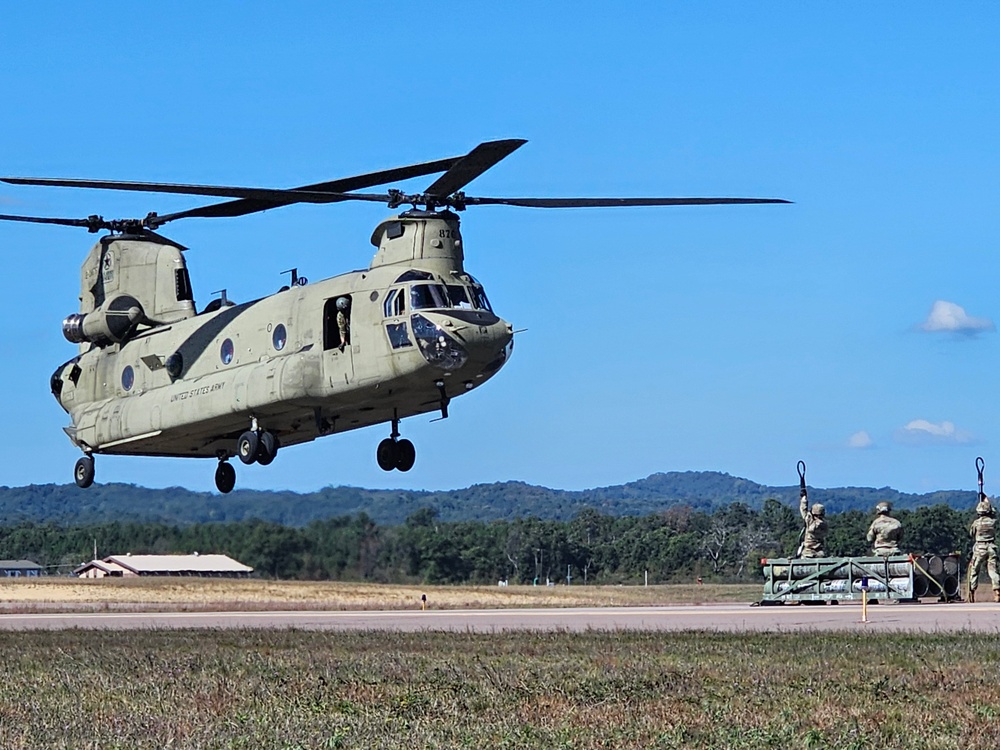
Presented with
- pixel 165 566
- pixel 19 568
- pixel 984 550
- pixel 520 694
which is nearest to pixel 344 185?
pixel 520 694

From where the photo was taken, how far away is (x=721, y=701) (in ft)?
47.9

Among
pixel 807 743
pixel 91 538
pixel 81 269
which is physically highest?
pixel 81 269

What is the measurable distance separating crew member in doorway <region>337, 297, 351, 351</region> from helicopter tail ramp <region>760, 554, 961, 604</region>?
12.5 meters

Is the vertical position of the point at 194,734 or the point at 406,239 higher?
the point at 406,239

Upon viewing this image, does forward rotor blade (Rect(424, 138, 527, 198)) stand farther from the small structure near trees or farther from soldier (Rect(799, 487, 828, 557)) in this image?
the small structure near trees

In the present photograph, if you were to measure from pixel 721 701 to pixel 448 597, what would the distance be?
120 feet

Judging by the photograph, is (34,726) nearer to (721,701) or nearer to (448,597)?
(721,701)

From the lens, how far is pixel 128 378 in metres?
31.4

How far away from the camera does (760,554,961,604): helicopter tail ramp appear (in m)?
33.1

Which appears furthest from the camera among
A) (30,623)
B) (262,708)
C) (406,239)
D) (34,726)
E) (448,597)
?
(448,597)

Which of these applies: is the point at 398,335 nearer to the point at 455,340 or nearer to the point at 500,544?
the point at 455,340

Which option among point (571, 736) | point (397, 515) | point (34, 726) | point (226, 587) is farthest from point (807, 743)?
point (397, 515)

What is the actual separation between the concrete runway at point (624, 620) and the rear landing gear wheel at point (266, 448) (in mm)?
3160

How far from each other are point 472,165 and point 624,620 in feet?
32.4
